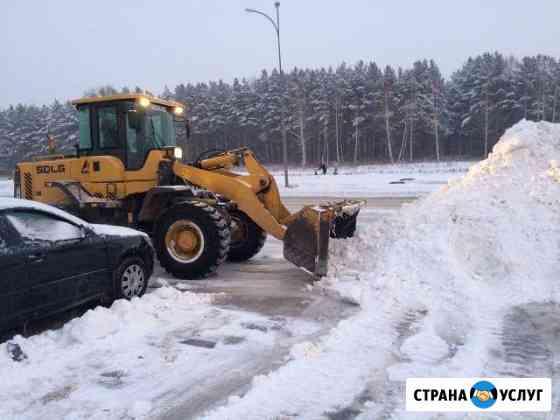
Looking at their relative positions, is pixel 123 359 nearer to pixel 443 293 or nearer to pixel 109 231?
pixel 109 231

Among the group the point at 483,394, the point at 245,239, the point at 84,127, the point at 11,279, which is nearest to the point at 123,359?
the point at 11,279

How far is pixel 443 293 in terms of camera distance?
648 centimetres

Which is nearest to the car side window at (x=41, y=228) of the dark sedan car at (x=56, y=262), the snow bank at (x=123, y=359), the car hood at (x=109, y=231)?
the dark sedan car at (x=56, y=262)

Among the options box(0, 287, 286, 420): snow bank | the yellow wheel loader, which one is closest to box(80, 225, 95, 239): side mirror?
box(0, 287, 286, 420): snow bank

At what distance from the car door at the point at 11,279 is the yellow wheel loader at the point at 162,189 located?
3.11 metres

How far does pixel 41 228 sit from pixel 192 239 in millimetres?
2794

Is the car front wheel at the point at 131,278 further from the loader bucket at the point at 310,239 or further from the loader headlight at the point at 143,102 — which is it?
the loader headlight at the point at 143,102

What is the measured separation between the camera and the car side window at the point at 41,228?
525 cm

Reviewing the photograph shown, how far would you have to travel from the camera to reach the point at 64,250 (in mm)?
5586

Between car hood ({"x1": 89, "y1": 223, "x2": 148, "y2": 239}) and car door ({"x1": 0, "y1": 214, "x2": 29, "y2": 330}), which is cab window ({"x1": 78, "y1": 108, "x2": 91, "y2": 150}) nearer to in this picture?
car hood ({"x1": 89, "y1": 223, "x2": 148, "y2": 239})

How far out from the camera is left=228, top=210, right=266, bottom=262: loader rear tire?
9383mm

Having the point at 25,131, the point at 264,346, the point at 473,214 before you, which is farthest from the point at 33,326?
the point at 25,131

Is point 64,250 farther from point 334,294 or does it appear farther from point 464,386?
point 464,386

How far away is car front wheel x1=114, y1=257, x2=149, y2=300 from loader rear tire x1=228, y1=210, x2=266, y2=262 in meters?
2.72
